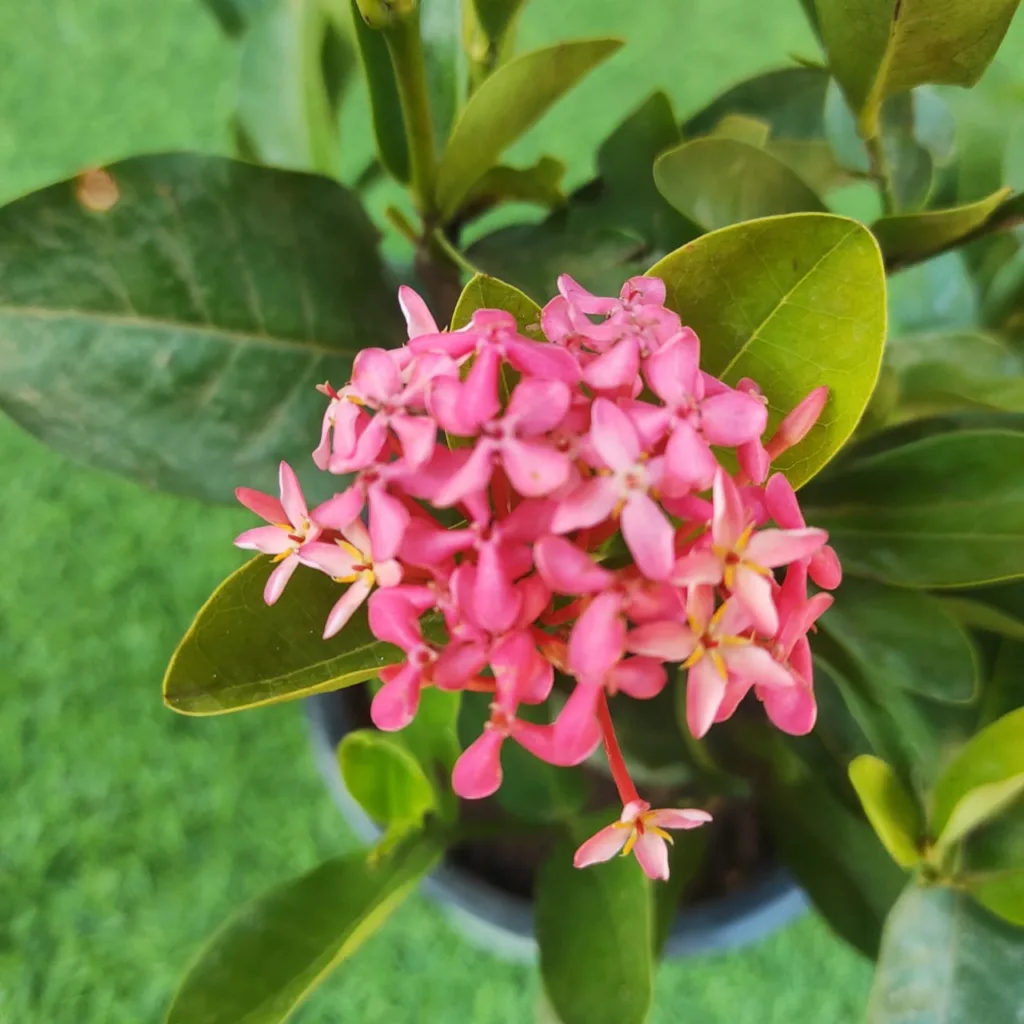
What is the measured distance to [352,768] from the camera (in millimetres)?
539

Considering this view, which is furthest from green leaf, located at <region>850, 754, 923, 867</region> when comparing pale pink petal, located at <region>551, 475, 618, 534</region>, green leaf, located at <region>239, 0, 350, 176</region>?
green leaf, located at <region>239, 0, 350, 176</region>

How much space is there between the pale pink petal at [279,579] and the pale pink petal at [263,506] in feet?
0.08

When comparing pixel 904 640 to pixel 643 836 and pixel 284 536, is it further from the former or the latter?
pixel 284 536

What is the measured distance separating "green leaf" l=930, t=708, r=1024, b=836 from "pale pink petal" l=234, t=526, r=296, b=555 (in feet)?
0.95

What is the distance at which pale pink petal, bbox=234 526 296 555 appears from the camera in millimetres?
350

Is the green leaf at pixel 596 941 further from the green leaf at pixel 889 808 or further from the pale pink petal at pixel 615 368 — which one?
the pale pink petal at pixel 615 368

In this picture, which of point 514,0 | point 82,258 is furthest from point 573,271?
Answer: point 82,258

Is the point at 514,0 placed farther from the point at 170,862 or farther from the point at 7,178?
the point at 7,178

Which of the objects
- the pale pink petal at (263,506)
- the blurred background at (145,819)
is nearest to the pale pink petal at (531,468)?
the pale pink petal at (263,506)

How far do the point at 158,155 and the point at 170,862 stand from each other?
→ 26.6 inches

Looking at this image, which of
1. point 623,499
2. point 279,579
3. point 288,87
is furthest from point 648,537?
point 288,87

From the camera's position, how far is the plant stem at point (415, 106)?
43 cm

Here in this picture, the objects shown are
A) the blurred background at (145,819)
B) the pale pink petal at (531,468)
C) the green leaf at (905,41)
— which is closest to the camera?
the pale pink petal at (531,468)

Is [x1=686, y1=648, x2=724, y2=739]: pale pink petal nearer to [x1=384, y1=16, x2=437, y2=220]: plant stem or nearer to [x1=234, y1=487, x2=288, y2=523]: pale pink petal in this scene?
[x1=234, y1=487, x2=288, y2=523]: pale pink petal
